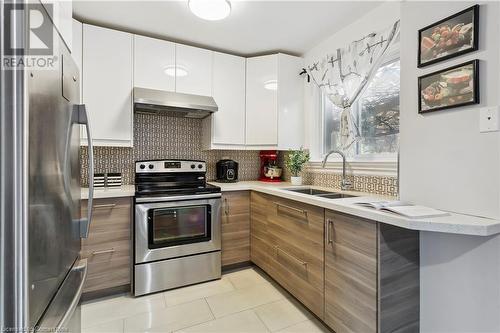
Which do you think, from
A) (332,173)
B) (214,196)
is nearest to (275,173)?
(332,173)

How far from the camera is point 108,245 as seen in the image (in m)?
1.99

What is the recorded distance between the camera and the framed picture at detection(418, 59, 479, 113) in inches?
47.0

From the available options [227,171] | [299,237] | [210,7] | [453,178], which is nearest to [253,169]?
[227,171]

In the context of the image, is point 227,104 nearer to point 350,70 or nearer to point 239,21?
point 239,21

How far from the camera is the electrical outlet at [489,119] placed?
1119mm

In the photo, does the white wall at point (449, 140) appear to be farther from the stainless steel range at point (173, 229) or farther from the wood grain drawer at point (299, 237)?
the stainless steel range at point (173, 229)

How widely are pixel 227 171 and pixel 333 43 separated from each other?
5.49 ft

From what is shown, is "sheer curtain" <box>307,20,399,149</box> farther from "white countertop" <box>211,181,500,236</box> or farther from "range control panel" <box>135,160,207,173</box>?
"range control panel" <box>135,160,207,173</box>

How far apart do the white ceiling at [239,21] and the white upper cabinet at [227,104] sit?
0.59ft

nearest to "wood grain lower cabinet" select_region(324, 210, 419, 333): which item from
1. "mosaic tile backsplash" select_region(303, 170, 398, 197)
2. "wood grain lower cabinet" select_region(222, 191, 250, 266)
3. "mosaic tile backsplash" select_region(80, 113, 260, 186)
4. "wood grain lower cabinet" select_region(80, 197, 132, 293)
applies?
"mosaic tile backsplash" select_region(303, 170, 398, 197)

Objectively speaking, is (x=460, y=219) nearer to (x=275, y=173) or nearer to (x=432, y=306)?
(x=432, y=306)

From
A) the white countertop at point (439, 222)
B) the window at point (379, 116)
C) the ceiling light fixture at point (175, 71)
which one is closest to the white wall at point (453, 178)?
the white countertop at point (439, 222)

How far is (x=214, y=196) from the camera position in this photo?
2.32 m

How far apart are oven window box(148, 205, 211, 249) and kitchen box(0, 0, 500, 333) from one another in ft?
0.04
